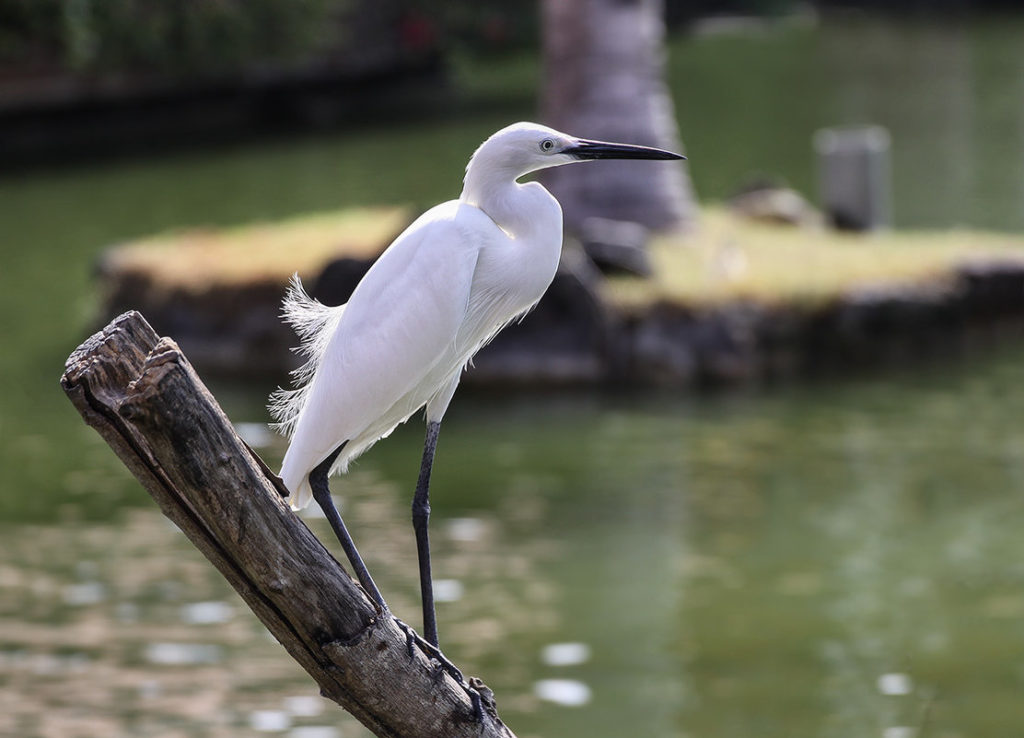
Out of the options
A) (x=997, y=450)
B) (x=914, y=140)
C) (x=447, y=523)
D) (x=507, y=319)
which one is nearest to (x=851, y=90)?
(x=914, y=140)

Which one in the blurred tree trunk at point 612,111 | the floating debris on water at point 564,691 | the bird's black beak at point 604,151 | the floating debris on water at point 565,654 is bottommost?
the bird's black beak at point 604,151

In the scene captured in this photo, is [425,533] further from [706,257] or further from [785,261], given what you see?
[785,261]

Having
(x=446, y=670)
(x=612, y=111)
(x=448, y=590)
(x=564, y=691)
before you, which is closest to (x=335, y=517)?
(x=446, y=670)

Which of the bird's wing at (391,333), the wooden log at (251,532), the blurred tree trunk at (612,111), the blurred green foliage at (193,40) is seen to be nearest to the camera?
the wooden log at (251,532)

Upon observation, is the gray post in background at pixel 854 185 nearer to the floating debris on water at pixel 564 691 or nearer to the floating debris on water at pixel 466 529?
the floating debris on water at pixel 466 529

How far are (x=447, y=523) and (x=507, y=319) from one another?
13.2 ft

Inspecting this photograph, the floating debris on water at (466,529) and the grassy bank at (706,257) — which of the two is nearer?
the floating debris on water at (466,529)

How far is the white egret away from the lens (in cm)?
307

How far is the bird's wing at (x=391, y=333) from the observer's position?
3.10 metres

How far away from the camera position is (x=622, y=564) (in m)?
6.66

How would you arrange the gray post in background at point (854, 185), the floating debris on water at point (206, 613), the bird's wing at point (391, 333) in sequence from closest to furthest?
1. the bird's wing at point (391, 333)
2. the floating debris on water at point (206, 613)
3. the gray post in background at point (854, 185)

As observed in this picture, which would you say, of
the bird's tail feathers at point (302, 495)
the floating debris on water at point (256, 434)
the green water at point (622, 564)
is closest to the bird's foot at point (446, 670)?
the bird's tail feathers at point (302, 495)

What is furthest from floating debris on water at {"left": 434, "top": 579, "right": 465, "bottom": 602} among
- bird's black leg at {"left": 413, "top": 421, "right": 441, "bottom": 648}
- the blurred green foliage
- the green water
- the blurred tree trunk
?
the blurred green foliage

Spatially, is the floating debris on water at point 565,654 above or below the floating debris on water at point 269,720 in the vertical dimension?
above
